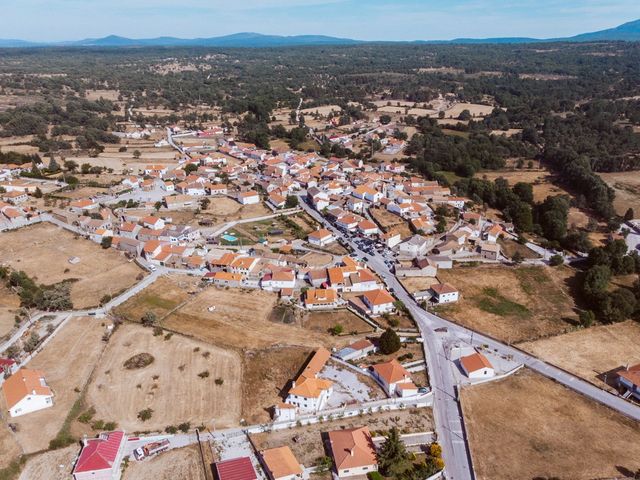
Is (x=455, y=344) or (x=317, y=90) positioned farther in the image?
(x=317, y=90)

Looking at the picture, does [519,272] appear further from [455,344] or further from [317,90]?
[317,90]

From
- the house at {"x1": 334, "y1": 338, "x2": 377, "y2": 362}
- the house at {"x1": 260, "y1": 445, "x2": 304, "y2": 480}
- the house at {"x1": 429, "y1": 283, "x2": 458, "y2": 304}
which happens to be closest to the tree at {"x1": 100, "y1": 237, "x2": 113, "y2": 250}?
the house at {"x1": 334, "y1": 338, "x2": 377, "y2": 362}

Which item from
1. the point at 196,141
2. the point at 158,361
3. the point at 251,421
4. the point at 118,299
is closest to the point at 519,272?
the point at 251,421

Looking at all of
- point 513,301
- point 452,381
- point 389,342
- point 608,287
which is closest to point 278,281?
Result: point 389,342

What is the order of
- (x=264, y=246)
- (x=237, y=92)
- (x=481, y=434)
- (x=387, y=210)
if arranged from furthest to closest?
(x=237, y=92)
(x=387, y=210)
(x=264, y=246)
(x=481, y=434)

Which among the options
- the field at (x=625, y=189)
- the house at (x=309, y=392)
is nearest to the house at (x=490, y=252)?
the house at (x=309, y=392)

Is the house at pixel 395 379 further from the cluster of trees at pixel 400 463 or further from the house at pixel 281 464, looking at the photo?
the house at pixel 281 464
